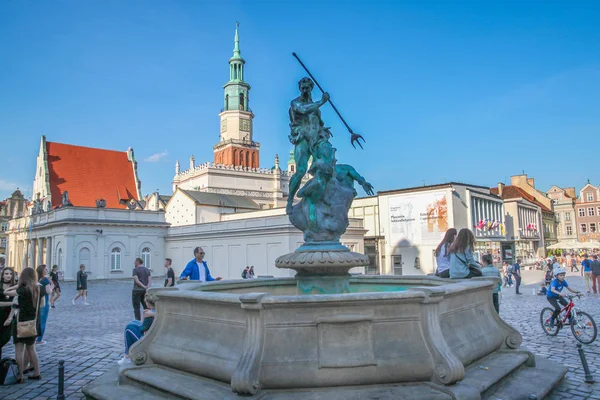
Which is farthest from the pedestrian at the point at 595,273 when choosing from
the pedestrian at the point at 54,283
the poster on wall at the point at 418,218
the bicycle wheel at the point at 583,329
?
the pedestrian at the point at 54,283

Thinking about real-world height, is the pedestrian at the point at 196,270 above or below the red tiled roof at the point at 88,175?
below

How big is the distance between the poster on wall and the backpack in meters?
33.2

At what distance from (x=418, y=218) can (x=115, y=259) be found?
28.0 metres

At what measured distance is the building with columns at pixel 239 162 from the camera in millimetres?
66500

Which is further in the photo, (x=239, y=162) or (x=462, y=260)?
(x=239, y=162)

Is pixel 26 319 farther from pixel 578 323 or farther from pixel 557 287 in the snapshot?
pixel 578 323

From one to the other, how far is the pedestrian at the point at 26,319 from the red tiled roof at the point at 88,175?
46747 millimetres

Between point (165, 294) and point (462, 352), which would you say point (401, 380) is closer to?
point (462, 352)

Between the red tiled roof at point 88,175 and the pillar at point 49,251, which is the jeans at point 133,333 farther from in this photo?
the red tiled roof at point 88,175

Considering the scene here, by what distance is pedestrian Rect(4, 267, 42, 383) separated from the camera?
674cm

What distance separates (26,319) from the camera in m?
6.77

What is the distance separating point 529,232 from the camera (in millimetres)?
53594

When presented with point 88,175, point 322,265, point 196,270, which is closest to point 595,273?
point 322,265

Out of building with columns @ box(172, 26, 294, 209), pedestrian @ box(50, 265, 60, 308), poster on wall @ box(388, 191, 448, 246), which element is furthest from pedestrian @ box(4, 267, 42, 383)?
building with columns @ box(172, 26, 294, 209)
